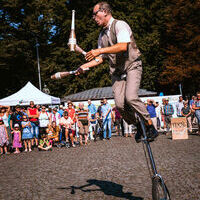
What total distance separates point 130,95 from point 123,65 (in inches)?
17.7

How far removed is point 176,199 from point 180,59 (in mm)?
27601

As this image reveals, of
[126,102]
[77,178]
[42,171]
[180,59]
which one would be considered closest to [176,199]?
[126,102]

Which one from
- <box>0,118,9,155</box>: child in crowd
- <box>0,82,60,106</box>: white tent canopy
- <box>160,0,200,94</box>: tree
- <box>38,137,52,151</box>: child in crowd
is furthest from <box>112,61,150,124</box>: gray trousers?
<box>160,0,200,94</box>: tree

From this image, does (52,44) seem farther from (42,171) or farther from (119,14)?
(42,171)

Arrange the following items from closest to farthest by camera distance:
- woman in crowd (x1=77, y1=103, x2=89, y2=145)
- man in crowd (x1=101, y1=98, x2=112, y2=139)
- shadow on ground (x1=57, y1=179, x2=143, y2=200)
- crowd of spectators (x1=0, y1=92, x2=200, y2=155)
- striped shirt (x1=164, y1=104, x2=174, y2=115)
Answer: shadow on ground (x1=57, y1=179, x2=143, y2=200) < crowd of spectators (x1=0, y1=92, x2=200, y2=155) < woman in crowd (x1=77, y1=103, x2=89, y2=145) < man in crowd (x1=101, y1=98, x2=112, y2=139) < striped shirt (x1=164, y1=104, x2=174, y2=115)

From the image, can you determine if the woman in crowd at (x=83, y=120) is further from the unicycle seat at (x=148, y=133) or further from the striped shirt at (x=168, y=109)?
the unicycle seat at (x=148, y=133)

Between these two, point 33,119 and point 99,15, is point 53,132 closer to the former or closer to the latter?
point 33,119

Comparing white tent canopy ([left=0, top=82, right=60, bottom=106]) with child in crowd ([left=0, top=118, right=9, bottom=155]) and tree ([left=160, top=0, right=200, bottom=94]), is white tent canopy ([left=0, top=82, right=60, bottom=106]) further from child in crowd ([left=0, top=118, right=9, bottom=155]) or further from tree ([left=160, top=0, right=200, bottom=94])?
tree ([left=160, top=0, right=200, bottom=94])

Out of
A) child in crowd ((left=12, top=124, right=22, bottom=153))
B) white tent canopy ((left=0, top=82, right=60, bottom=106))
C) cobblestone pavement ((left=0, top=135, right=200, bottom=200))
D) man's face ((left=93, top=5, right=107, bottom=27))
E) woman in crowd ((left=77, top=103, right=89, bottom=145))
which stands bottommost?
cobblestone pavement ((left=0, top=135, right=200, bottom=200))

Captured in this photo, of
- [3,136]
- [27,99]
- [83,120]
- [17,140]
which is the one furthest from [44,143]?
[27,99]

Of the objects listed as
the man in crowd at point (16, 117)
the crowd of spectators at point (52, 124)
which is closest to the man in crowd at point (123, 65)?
the crowd of spectators at point (52, 124)

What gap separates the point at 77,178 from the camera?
21.5ft

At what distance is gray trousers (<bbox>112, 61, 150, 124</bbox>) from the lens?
14.1 ft

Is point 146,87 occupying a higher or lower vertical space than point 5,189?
higher
